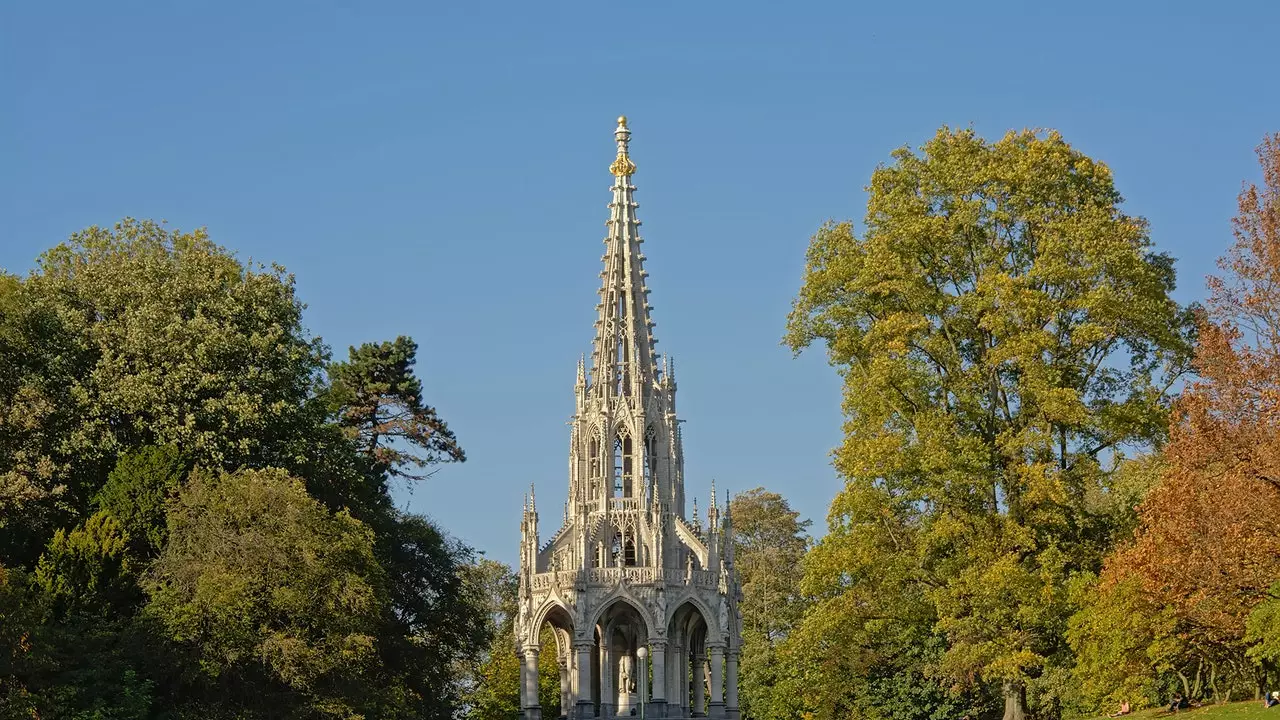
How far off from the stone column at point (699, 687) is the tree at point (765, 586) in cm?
261

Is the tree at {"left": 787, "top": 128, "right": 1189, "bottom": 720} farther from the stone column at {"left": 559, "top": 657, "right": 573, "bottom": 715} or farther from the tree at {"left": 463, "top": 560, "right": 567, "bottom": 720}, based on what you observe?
the tree at {"left": 463, "top": 560, "right": 567, "bottom": 720}

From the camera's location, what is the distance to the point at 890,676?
196 ft

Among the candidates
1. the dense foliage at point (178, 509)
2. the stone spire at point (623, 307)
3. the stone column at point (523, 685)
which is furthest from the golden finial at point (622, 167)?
the stone column at point (523, 685)

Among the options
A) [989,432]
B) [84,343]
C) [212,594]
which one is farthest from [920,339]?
[84,343]

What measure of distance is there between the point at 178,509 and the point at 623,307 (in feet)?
57.2

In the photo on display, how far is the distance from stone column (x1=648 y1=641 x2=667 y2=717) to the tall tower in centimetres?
4

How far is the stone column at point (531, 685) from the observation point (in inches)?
2099

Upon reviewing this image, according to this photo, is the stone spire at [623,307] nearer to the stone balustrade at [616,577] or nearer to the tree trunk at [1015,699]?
the stone balustrade at [616,577]

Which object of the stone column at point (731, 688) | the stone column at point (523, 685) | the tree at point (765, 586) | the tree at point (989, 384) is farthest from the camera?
the tree at point (765, 586)

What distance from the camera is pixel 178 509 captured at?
1801 inches

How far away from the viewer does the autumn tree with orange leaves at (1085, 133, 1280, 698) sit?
1350 inches

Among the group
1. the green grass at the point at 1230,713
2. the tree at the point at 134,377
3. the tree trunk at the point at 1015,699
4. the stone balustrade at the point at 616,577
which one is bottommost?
the green grass at the point at 1230,713

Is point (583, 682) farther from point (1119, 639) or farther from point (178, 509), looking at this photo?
point (1119, 639)

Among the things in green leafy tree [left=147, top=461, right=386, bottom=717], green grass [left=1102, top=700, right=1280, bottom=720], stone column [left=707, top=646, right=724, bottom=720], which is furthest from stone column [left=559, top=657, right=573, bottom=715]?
green grass [left=1102, top=700, right=1280, bottom=720]
